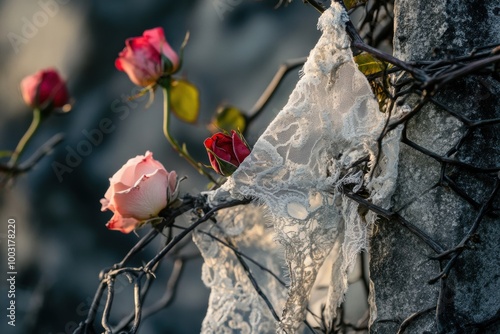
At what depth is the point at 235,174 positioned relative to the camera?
466 mm

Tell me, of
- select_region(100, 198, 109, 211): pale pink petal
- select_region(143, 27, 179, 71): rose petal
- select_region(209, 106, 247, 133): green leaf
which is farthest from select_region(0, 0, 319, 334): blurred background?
select_region(100, 198, 109, 211): pale pink petal

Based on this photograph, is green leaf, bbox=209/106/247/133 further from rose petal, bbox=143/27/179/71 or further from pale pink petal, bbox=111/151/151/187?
pale pink petal, bbox=111/151/151/187

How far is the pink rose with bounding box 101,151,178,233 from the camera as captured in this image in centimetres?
54

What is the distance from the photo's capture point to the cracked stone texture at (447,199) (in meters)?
0.44

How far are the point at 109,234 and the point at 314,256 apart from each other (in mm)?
725

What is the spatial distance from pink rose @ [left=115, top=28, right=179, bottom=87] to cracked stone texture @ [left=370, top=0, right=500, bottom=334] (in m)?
0.31

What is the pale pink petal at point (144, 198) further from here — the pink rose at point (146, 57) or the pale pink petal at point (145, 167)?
the pink rose at point (146, 57)

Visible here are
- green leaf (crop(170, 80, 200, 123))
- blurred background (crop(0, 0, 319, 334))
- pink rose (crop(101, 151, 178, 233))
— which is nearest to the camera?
pink rose (crop(101, 151, 178, 233))

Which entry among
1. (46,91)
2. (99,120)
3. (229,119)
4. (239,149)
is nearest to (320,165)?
(239,149)

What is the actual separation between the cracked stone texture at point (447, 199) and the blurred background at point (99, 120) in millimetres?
659

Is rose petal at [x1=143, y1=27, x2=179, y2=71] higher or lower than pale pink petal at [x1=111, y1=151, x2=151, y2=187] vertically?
higher

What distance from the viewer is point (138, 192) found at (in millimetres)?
536

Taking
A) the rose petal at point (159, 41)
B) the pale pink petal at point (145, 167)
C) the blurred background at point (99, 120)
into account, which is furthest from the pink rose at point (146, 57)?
the blurred background at point (99, 120)

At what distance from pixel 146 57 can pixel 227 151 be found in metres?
0.22
